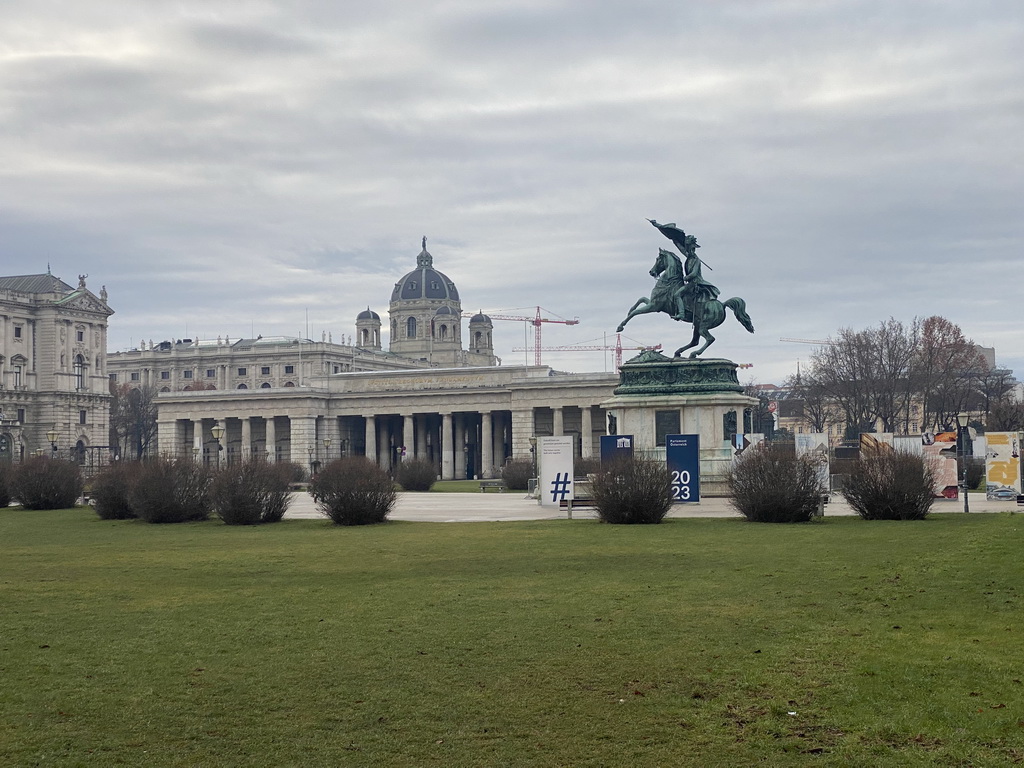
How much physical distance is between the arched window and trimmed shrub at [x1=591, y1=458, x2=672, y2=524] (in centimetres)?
11176

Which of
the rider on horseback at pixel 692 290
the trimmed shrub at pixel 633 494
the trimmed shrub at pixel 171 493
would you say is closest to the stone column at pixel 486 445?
the rider on horseback at pixel 692 290

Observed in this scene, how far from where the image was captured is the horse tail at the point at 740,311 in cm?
6122

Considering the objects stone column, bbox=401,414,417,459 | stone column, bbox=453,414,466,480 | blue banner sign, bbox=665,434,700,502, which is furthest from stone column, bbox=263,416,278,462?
blue banner sign, bbox=665,434,700,502

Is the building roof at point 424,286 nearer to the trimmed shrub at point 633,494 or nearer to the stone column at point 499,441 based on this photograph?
the stone column at point 499,441

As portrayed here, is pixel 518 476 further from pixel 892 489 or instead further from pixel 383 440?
pixel 383 440

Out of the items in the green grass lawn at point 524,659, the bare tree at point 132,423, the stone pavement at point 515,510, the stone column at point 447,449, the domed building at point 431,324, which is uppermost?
the domed building at point 431,324

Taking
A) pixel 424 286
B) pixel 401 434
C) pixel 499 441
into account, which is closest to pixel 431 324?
pixel 424 286

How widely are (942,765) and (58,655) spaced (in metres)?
10.4

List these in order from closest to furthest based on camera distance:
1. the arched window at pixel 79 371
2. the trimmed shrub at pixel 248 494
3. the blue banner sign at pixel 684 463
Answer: the trimmed shrub at pixel 248 494
the blue banner sign at pixel 684 463
the arched window at pixel 79 371

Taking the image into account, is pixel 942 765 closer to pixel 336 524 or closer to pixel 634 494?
pixel 634 494

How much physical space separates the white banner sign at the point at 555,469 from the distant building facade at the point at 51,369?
3624 inches

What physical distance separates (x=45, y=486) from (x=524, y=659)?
40.5m

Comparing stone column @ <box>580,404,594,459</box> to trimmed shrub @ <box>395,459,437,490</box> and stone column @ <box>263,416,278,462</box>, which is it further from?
trimmed shrub @ <box>395,459,437,490</box>

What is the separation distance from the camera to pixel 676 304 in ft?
196
